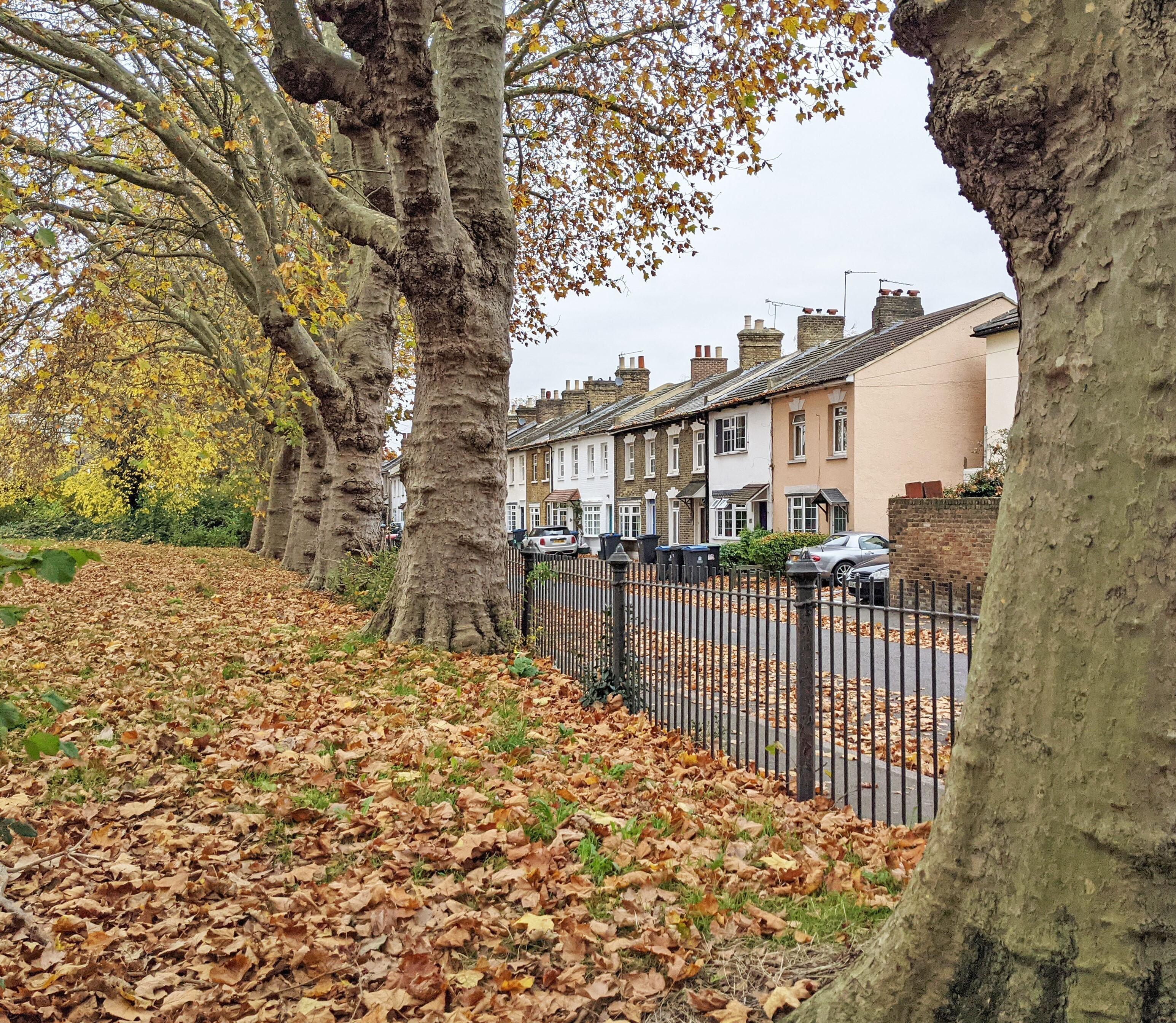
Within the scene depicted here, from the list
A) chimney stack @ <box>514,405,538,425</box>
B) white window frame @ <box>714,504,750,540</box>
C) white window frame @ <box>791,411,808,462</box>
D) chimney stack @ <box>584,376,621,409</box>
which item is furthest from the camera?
chimney stack @ <box>514,405,538,425</box>

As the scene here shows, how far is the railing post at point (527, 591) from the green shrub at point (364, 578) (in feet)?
6.36

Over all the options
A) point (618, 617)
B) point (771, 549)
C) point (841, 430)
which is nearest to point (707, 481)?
point (841, 430)

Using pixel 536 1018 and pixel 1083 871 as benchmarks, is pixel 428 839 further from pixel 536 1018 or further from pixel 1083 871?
pixel 1083 871

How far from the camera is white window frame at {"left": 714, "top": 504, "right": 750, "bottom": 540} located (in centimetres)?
3447

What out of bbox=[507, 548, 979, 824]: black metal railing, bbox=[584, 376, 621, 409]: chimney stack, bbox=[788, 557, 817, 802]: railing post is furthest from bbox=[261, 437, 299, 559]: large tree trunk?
bbox=[584, 376, 621, 409]: chimney stack

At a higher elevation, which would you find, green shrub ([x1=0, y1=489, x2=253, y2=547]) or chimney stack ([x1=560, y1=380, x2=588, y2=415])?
chimney stack ([x1=560, y1=380, x2=588, y2=415])

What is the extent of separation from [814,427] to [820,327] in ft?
28.8

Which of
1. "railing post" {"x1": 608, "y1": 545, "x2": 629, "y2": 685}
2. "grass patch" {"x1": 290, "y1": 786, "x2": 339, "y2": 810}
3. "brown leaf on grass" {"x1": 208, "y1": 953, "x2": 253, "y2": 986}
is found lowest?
"brown leaf on grass" {"x1": 208, "y1": 953, "x2": 253, "y2": 986}

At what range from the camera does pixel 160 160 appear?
1731cm

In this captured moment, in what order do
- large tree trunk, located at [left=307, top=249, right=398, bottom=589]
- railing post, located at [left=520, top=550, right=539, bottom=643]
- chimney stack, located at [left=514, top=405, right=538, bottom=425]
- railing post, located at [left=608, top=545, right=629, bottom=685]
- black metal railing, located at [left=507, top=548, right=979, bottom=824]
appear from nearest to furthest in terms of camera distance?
1. black metal railing, located at [left=507, top=548, right=979, bottom=824]
2. railing post, located at [left=608, top=545, right=629, bottom=685]
3. railing post, located at [left=520, top=550, right=539, bottom=643]
4. large tree trunk, located at [left=307, top=249, right=398, bottom=589]
5. chimney stack, located at [left=514, top=405, right=538, bottom=425]

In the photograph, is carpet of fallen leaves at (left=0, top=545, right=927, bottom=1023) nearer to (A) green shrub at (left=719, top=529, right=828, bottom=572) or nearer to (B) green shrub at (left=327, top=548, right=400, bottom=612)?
(B) green shrub at (left=327, top=548, right=400, bottom=612)

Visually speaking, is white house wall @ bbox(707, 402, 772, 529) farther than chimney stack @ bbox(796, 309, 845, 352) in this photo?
No

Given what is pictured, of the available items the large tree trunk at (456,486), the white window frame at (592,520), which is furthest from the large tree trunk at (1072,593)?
the white window frame at (592,520)

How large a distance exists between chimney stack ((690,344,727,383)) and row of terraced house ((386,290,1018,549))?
0.09 m
